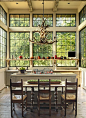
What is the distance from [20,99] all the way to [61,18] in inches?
250

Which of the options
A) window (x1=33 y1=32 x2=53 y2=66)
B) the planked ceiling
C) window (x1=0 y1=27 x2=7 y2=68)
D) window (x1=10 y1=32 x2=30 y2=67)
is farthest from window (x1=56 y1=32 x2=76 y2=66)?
window (x1=0 y1=27 x2=7 y2=68)

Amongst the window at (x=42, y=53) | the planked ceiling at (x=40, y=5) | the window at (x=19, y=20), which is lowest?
the window at (x=42, y=53)

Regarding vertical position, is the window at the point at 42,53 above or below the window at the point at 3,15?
below

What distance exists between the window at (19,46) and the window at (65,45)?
1.79 metres

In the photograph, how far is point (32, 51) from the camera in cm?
924

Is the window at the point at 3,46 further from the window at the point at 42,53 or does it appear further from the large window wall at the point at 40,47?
the window at the point at 42,53

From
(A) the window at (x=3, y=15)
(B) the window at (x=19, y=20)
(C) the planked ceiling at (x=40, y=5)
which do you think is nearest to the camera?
(A) the window at (x=3, y=15)

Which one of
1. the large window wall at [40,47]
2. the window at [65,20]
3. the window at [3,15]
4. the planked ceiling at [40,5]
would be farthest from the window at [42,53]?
the window at [3,15]

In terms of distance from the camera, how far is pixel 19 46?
9336 mm

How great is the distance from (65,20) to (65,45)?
1.44 m

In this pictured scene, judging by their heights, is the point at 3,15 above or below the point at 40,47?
above

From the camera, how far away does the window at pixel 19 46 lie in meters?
9.30

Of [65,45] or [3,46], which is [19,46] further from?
[65,45]

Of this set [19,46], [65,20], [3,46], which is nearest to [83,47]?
[65,20]
